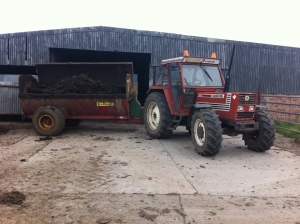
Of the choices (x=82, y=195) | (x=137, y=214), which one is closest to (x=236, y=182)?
(x=137, y=214)

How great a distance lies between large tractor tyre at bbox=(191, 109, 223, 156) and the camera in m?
6.41

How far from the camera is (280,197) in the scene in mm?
4516

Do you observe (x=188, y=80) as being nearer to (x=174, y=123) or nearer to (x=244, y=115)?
(x=174, y=123)

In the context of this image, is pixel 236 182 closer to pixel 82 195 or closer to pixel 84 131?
pixel 82 195

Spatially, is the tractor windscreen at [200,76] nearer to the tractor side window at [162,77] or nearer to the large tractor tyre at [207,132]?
the tractor side window at [162,77]

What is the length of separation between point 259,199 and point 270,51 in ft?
41.4

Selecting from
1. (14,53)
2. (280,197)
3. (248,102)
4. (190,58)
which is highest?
(14,53)

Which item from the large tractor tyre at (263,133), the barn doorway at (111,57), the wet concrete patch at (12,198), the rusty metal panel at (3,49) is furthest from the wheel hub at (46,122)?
the large tractor tyre at (263,133)

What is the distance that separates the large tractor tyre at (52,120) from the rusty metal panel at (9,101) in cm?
417

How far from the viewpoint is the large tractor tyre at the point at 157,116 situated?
8.49 metres

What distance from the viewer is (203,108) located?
707cm

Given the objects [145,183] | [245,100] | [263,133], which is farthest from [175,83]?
[145,183]

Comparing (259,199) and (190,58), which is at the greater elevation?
(190,58)

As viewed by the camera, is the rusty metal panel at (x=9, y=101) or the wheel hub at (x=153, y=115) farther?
the rusty metal panel at (x=9, y=101)
